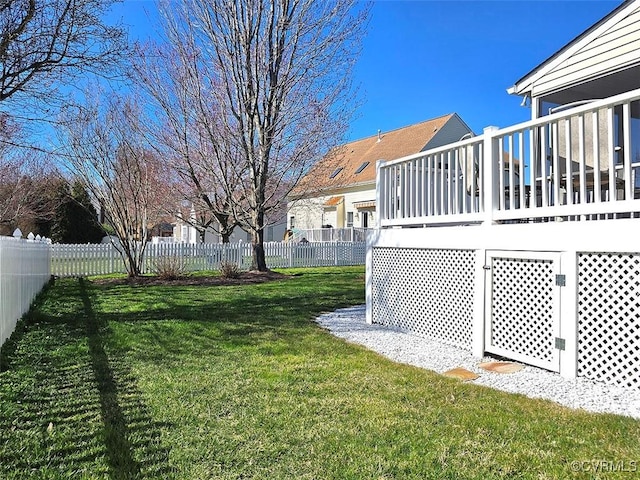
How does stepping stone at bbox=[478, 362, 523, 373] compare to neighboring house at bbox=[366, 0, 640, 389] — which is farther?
stepping stone at bbox=[478, 362, 523, 373]

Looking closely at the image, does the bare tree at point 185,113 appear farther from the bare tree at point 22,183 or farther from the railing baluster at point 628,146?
the railing baluster at point 628,146

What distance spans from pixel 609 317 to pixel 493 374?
3.63 ft

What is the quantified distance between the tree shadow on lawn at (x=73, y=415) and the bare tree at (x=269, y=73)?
879cm

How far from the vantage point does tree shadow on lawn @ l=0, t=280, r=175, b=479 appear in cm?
249

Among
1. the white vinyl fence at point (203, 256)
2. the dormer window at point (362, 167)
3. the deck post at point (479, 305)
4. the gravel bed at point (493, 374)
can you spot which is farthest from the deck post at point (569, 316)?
the dormer window at point (362, 167)

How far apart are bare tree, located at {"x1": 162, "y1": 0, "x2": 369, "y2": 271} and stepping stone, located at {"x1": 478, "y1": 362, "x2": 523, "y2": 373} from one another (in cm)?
991

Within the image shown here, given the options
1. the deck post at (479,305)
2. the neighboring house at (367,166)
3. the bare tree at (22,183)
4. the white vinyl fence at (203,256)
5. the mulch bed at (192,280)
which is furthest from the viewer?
the neighboring house at (367,166)

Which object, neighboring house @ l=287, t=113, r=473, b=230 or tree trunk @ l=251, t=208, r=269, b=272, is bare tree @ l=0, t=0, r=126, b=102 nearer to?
tree trunk @ l=251, t=208, r=269, b=272

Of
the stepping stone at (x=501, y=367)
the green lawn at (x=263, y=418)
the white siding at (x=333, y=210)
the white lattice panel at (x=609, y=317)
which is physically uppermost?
the white siding at (x=333, y=210)

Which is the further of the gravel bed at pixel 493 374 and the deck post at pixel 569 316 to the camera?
the deck post at pixel 569 316

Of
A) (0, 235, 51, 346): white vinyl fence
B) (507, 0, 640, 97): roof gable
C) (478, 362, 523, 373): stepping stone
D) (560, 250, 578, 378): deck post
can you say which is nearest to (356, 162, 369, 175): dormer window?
(507, 0, 640, 97): roof gable

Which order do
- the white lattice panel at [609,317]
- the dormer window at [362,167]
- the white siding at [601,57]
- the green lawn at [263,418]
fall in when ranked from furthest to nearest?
the dormer window at [362,167] < the white siding at [601,57] < the white lattice panel at [609,317] < the green lawn at [263,418]

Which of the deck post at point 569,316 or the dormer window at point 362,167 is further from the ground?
the dormer window at point 362,167

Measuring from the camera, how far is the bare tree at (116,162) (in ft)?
38.5
